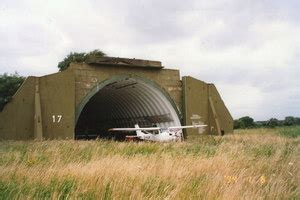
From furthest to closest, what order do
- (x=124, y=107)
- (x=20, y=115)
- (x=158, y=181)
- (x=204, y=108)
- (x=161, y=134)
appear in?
(x=124, y=107)
(x=204, y=108)
(x=161, y=134)
(x=20, y=115)
(x=158, y=181)

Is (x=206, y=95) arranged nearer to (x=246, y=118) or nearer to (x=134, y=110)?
(x=134, y=110)

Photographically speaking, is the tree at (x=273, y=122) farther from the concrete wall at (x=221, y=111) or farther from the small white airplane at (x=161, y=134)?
the small white airplane at (x=161, y=134)

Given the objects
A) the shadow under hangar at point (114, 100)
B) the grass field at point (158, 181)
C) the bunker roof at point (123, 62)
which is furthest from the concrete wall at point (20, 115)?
the grass field at point (158, 181)

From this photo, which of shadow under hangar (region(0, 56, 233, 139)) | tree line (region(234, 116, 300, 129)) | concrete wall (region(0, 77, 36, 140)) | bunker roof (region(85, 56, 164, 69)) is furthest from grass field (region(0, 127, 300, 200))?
tree line (region(234, 116, 300, 129))

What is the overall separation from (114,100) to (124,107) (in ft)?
3.84

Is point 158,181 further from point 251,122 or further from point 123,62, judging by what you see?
point 251,122

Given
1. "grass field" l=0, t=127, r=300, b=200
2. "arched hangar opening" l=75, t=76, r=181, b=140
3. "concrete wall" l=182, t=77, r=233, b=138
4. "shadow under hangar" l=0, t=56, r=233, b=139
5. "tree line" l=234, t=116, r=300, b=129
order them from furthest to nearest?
"tree line" l=234, t=116, r=300, b=129 < "concrete wall" l=182, t=77, r=233, b=138 < "arched hangar opening" l=75, t=76, r=181, b=140 < "shadow under hangar" l=0, t=56, r=233, b=139 < "grass field" l=0, t=127, r=300, b=200

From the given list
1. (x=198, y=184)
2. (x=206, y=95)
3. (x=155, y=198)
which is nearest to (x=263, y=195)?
(x=198, y=184)

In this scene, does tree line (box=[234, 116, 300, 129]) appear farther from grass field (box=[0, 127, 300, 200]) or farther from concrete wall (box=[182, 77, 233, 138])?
grass field (box=[0, 127, 300, 200])

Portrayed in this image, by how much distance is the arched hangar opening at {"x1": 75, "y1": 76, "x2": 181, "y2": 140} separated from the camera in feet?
97.2

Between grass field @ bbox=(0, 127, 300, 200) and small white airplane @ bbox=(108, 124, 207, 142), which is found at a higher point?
small white airplane @ bbox=(108, 124, 207, 142)

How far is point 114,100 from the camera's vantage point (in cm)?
3550

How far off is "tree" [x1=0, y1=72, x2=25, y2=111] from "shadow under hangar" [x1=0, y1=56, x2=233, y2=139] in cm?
45

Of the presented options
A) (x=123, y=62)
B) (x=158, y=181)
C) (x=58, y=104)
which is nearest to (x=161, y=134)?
(x=123, y=62)
